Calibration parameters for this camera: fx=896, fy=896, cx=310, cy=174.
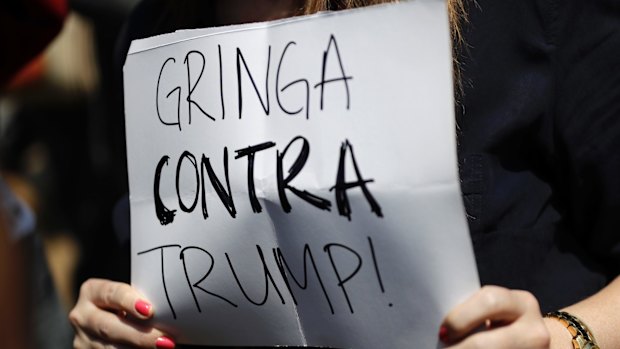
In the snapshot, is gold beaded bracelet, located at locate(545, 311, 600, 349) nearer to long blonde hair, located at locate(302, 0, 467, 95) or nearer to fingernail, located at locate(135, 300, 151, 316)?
long blonde hair, located at locate(302, 0, 467, 95)

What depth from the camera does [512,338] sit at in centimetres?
73

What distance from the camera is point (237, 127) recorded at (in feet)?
2.67

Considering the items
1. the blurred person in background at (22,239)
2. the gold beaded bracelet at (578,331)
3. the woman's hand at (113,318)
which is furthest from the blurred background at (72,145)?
the gold beaded bracelet at (578,331)

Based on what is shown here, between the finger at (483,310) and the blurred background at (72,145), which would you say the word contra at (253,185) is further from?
the blurred background at (72,145)

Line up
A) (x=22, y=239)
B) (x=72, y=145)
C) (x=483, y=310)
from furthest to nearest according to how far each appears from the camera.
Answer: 1. (x=72, y=145)
2. (x=22, y=239)
3. (x=483, y=310)

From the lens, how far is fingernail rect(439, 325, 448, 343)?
745 mm

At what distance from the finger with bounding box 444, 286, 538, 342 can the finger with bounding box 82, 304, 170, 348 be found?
0.32 meters

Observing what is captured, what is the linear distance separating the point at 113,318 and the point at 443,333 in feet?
1.16

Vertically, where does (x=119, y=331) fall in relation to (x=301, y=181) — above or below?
below

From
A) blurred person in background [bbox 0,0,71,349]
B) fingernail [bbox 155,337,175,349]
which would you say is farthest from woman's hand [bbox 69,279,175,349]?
blurred person in background [bbox 0,0,71,349]

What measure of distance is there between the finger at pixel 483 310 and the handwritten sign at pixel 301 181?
1 cm

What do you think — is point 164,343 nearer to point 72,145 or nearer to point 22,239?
point 22,239

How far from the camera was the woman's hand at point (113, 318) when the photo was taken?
887 mm

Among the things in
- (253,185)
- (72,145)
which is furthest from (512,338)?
(72,145)
